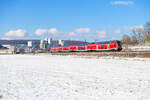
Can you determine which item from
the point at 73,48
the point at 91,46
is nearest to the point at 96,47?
the point at 91,46

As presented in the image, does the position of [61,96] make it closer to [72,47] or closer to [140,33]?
[72,47]

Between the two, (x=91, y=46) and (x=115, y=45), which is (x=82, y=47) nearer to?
(x=91, y=46)

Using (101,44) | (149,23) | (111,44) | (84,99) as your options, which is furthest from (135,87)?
(149,23)

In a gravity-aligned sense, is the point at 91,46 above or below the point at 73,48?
above

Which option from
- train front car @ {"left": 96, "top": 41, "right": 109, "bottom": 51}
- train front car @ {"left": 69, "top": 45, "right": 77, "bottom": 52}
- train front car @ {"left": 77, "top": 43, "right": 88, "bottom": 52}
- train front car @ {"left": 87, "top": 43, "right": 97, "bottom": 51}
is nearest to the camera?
train front car @ {"left": 96, "top": 41, "right": 109, "bottom": 51}

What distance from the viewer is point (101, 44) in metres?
58.2

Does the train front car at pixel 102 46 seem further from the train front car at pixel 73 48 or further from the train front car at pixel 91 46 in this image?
the train front car at pixel 73 48

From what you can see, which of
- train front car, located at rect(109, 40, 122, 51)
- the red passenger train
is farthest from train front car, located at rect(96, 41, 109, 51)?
train front car, located at rect(109, 40, 122, 51)

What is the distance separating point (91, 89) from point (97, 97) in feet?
5.79

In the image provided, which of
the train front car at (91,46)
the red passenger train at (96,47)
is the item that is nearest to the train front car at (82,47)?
the red passenger train at (96,47)

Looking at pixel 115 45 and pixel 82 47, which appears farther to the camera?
pixel 82 47

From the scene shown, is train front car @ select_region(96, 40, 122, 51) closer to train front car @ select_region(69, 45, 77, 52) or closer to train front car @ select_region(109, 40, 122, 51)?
train front car @ select_region(109, 40, 122, 51)

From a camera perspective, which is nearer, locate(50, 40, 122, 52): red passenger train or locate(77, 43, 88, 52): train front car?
locate(50, 40, 122, 52): red passenger train

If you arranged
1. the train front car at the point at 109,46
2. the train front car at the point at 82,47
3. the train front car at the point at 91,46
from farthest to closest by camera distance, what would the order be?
the train front car at the point at 82,47 < the train front car at the point at 91,46 < the train front car at the point at 109,46
